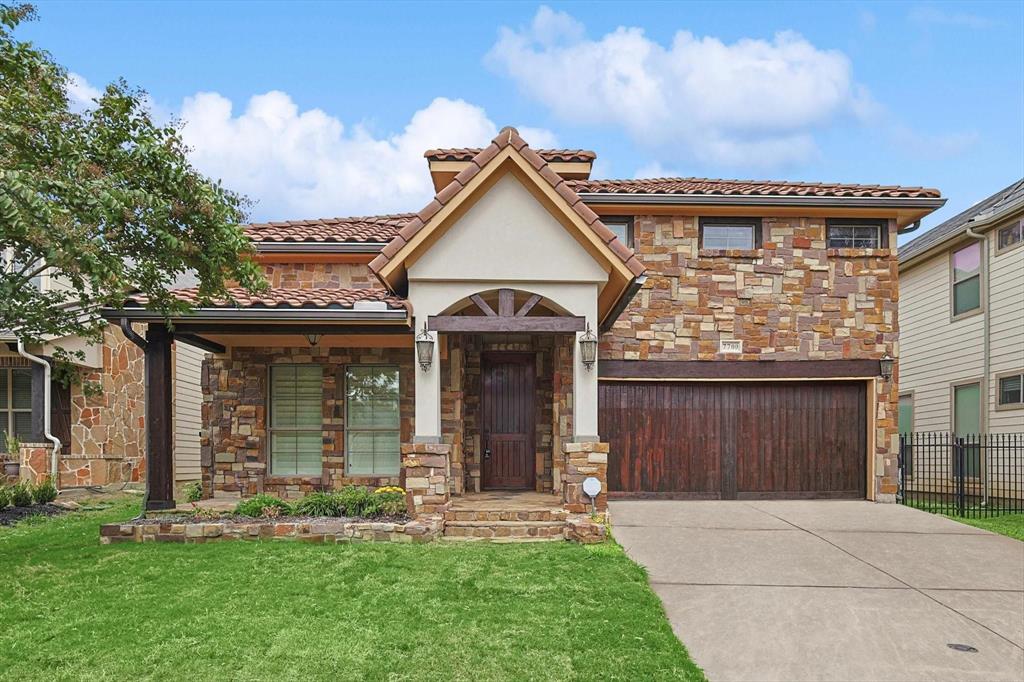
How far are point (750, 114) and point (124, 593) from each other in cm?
2410

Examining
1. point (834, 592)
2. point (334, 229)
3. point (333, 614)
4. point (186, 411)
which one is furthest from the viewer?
point (186, 411)

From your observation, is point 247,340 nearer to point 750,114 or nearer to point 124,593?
point 124,593

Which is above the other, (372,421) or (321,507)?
(372,421)

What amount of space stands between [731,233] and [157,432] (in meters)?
9.66

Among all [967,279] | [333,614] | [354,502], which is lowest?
[333,614]

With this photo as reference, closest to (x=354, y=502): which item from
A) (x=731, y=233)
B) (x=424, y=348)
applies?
(x=424, y=348)

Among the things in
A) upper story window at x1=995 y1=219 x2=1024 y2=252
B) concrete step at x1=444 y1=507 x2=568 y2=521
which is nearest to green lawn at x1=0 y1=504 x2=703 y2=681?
concrete step at x1=444 y1=507 x2=568 y2=521

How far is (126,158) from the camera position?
8.06m

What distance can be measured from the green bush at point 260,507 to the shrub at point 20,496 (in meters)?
4.89

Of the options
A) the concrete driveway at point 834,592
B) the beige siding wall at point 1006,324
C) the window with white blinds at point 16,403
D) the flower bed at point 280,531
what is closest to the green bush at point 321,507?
the flower bed at point 280,531

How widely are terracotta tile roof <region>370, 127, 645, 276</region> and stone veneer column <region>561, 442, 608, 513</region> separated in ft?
7.56

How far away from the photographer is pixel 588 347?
9047mm

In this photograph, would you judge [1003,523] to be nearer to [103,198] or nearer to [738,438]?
[738,438]

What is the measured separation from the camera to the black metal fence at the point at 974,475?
40.9ft
